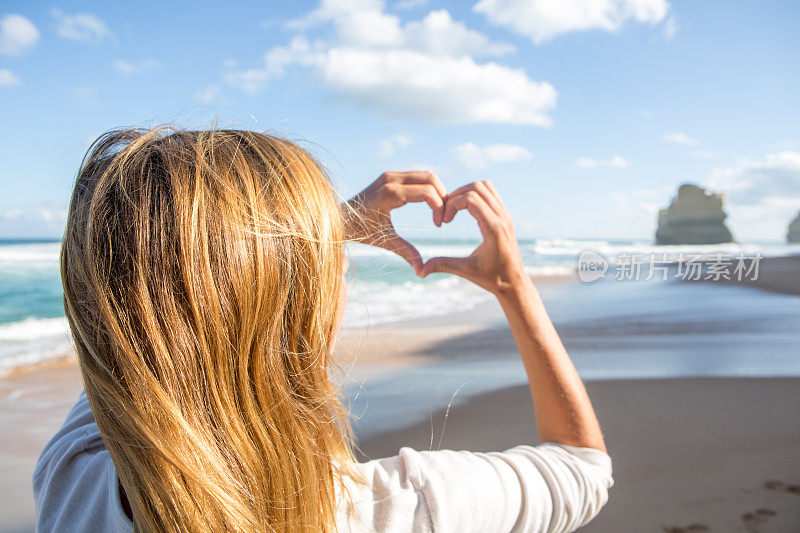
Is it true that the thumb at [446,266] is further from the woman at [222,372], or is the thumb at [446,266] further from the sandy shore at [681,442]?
the sandy shore at [681,442]

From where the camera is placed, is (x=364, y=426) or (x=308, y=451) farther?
(x=364, y=426)

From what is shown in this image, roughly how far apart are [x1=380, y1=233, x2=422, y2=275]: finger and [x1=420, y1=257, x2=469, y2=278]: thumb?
0.07 ft

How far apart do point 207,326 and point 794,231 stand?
5965cm

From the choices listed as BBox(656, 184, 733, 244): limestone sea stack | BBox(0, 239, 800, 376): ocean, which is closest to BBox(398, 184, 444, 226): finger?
BBox(0, 239, 800, 376): ocean

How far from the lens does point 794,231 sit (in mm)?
47188

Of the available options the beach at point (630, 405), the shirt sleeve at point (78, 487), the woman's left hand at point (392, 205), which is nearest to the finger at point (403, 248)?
the woman's left hand at point (392, 205)

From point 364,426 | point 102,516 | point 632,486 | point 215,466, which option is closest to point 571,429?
point 215,466

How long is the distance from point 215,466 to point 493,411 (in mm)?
3023

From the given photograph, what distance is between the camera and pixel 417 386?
4254mm

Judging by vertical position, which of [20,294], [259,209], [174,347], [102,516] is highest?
[259,209]

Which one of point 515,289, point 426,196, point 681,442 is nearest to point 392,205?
point 426,196

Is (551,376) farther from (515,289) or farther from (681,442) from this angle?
(681,442)

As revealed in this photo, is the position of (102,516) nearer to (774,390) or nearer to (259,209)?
(259,209)

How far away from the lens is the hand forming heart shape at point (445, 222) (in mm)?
1057
